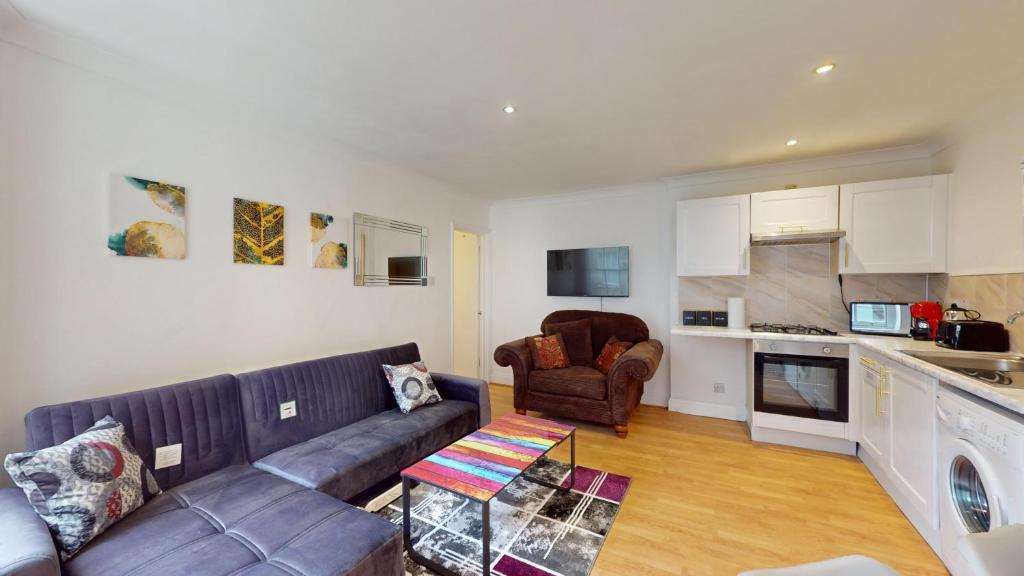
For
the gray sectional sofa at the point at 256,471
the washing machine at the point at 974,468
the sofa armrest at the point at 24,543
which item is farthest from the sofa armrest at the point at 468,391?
the washing machine at the point at 974,468

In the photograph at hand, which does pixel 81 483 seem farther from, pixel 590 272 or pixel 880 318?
pixel 880 318

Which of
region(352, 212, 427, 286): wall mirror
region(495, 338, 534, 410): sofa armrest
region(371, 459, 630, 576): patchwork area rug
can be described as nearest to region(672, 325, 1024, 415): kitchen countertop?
region(495, 338, 534, 410): sofa armrest

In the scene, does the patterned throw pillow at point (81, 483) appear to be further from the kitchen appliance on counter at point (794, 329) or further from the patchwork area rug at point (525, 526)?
the kitchen appliance on counter at point (794, 329)

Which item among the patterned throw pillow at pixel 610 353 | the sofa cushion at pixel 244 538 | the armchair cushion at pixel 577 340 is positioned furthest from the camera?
the armchair cushion at pixel 577 340

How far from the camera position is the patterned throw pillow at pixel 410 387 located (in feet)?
9.53

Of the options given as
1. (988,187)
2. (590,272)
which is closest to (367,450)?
(590,272)

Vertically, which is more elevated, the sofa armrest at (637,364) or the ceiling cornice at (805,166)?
the ceiling cornice at (805,166)

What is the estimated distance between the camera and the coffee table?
1.78m

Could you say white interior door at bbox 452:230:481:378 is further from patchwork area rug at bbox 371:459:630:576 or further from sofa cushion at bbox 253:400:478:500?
patchwork area rug at bbox 371:459:630:576

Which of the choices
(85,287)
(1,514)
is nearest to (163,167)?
(85,287)

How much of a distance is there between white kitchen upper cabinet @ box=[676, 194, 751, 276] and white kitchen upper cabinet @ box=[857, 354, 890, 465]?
3.67 ft

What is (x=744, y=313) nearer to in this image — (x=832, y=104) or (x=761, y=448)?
(x=761, y=448)

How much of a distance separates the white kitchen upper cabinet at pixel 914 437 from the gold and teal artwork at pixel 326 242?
3.70m

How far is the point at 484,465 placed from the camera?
2014 mm
